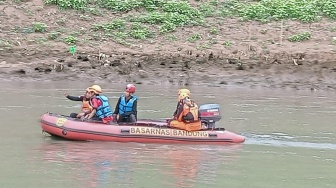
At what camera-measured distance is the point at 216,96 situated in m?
20.9

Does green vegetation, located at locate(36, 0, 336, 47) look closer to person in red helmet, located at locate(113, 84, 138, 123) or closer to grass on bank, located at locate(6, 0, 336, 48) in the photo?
grass on bank, located at locate(6, 0, 336, 48)

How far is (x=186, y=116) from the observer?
47.4 feet

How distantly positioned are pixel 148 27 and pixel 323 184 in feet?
51.3

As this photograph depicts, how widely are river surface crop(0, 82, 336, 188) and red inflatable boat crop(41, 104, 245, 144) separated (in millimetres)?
188

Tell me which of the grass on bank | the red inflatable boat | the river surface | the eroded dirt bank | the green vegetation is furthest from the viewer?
the green vegetation

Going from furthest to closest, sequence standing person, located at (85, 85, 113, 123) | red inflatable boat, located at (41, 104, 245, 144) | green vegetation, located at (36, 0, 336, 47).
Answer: green vegetation, located at (36, 0, 336, 47) → standing person, located at (85, 85, 113, 123) → red inflatable boat, located at (41, 104, 245, 144)

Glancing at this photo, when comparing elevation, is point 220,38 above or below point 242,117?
above

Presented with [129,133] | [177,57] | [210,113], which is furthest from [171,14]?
[129,133]

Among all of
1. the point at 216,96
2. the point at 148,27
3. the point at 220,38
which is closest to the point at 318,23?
the point at 220,38

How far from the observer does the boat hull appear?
558 inches

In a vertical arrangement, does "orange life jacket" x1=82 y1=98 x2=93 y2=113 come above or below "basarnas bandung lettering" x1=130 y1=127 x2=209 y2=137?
above

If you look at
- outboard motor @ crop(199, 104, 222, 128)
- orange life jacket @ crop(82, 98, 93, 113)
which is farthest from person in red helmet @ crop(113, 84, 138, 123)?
outboard motor @ crop(199, 104, 222, 128)

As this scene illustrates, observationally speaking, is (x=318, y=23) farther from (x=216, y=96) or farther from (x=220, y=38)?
(x=216, y=96)

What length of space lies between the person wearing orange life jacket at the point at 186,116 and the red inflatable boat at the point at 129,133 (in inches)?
4.7
